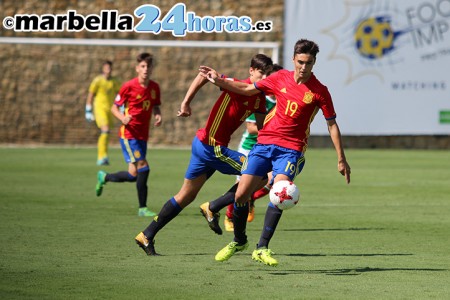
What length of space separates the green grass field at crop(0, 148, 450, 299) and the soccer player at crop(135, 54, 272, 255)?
403 millimetres

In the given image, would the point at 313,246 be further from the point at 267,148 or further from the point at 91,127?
the point at 91,127

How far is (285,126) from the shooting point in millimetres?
10312

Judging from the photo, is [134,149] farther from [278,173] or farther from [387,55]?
[387,55]

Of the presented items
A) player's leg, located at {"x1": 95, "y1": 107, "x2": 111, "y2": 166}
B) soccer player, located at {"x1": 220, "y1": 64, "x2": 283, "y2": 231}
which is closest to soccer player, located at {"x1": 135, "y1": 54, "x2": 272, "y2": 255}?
soccer player, located at {"x1": 220, "y1": 64, "x2": 283, "y2": 231}

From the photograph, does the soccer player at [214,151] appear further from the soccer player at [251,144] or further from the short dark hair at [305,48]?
the soccer player at [251,144]

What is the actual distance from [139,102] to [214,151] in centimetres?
491

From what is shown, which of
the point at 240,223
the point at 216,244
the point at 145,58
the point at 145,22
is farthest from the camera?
the point at 145,22

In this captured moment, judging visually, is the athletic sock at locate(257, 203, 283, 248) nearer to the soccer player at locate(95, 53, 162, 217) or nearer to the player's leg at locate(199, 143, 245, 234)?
the player's leg at locate(199, 143, 245, 234)

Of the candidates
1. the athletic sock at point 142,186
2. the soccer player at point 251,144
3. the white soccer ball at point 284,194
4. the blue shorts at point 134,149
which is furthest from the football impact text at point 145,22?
the white soccer ball at point 284,194

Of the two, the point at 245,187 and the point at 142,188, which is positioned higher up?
the point at 245,187

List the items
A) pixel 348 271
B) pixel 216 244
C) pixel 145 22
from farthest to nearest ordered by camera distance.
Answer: pixel 145 22
pixel 216 244
pixel 348 271

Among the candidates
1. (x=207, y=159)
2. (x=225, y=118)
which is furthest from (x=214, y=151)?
(x=225, y=118)

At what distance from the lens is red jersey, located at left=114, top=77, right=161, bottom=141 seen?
51.4ft

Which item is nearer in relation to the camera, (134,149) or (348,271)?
(348,271)
